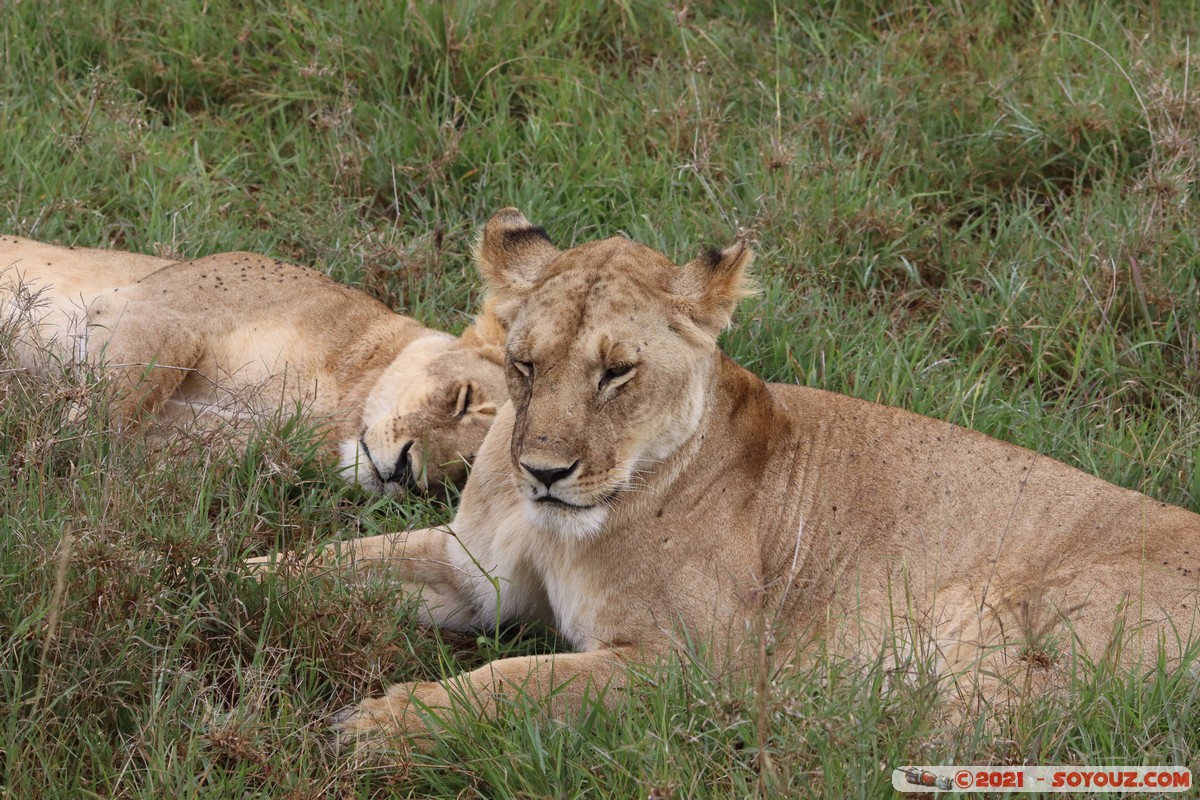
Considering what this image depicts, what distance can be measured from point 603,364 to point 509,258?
1.80 ft

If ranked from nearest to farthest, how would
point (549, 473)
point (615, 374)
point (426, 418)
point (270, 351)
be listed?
point (549, 473)
point (615, 374)
point (426, 418)
point (270, 351)

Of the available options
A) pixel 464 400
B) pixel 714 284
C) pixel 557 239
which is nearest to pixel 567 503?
pixel 714 284

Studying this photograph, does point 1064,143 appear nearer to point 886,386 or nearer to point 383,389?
point 886,386

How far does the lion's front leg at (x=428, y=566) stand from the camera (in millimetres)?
3926

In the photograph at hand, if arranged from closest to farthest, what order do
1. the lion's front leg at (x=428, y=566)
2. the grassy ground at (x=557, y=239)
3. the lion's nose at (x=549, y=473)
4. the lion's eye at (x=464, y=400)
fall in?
the grassy ground at (x=557, y=239), the lion's nose at (x=549, y=473), the lion's front leg at (x=428, y=566), the lion's eye at (x=464, y=400)

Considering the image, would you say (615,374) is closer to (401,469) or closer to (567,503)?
(567,503)

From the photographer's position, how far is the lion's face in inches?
180

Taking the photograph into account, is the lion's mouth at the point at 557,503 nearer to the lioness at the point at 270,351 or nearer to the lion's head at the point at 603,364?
the lion's head at the point at 603,364

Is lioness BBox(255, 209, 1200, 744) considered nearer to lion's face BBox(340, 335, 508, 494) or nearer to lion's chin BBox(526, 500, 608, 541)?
lion's chin BBox(526, 500, 608, 541)

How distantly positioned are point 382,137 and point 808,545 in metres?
2.96

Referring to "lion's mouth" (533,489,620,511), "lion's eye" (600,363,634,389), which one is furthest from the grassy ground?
"lion's eye" (600,363,634,389)

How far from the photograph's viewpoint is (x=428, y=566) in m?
4.08

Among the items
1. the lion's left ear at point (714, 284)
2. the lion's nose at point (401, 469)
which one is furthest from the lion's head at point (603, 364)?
the lion's nose at point (401, 469)

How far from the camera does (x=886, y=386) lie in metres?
5.01
